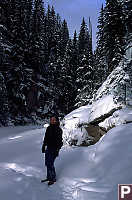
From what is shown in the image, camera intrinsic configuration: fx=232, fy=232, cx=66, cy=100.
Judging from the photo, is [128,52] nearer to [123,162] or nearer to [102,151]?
[102,151]

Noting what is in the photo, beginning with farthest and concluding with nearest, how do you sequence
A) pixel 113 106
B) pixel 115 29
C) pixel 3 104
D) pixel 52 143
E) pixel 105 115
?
1. pixel 115 29
2. pixel 3 104
3. pixel 113 106
4. pixel 105 115
5. pixel 52 143

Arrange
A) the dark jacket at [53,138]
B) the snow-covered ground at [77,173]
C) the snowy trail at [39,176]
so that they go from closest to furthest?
the snow-covered ground at [77,173] < the snowy trail at [39,176] < the dark jacket at [53,138]

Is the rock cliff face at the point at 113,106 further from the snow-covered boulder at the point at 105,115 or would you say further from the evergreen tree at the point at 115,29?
the evergreen tree at the point at 115,29

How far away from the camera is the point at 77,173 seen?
698 centimetres

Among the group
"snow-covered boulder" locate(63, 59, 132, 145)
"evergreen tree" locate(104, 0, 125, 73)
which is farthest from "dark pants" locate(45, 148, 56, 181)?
"evergreen tree" locate(104, 0, 125, 73)

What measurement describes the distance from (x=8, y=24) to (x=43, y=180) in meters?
22.9

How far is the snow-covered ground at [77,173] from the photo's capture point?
5.65 meters

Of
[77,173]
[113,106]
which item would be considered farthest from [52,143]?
[113,106]

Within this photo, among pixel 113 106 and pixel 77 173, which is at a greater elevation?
pixel 113 106

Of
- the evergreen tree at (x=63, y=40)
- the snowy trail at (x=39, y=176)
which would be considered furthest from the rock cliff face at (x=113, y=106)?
the evergreen tree at (x=63, y=40)

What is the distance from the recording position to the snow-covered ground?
5.65m

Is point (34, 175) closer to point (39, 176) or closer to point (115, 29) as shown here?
point (39, 176)

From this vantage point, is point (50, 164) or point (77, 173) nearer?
point (50, 164)

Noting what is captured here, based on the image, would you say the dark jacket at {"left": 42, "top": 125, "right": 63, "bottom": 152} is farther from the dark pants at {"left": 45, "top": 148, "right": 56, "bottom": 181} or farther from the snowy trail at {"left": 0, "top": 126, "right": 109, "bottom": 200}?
the snowy trail at {"left": 0, "top": 126, "right": 109, "bottom": 200}
